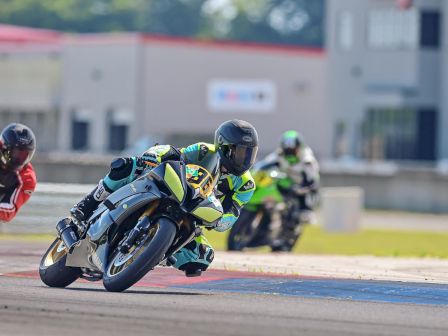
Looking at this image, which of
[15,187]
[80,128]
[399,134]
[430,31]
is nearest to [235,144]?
Answer: [15,187]

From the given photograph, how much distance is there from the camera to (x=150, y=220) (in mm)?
10812

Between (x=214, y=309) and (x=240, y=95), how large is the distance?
58.7 meters

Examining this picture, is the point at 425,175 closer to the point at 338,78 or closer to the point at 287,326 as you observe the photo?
the point at 338,78

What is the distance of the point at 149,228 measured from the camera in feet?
35.2

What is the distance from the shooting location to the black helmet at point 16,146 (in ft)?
47.9

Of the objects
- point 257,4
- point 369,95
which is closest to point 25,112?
point 369,95

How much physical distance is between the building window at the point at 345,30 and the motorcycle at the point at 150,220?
5095 centimetres

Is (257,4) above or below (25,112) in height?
above

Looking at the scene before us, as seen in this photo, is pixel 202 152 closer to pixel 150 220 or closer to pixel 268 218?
pixel 150 220

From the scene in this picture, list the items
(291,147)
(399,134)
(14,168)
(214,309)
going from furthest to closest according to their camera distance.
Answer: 1. (399,134)
2. (291,147)
3. (14,168)
4. (214,309)

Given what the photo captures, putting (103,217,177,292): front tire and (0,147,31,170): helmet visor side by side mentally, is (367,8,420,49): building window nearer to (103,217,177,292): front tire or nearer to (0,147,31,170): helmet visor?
(0,147,31,170): helmet visor

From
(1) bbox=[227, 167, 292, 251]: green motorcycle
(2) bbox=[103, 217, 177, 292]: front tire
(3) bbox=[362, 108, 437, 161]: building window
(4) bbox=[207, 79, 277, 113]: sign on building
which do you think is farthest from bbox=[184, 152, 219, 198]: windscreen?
(4) bbox=[207, 79, 277, 113]: sign on building

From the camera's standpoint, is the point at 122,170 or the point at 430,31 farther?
the point at 430,31

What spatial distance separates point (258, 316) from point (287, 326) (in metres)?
0.48
